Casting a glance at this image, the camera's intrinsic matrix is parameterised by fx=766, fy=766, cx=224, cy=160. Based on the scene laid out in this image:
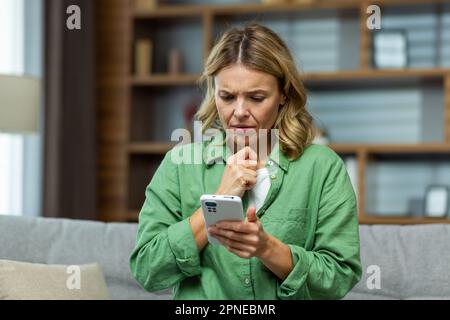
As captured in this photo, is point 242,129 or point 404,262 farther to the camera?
point 404,262

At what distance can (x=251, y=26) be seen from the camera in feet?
4.90

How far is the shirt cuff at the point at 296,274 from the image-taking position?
133cm

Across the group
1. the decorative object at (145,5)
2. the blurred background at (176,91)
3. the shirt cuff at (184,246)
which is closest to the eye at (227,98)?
the shirt cuff at (184,246)

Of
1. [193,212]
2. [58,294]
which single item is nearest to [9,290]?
[58,294]

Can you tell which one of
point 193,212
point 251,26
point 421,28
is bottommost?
point 193,212

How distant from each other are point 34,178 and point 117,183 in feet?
1.83

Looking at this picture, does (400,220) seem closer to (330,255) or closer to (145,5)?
(145,5)

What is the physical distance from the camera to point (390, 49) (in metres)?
4.10

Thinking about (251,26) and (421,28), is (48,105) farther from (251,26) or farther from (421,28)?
(251,26)

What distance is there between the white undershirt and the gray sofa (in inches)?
29.4

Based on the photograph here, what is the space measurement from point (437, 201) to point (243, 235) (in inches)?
119

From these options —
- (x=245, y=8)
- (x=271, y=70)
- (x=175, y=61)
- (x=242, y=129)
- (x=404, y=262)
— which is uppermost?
(x=245, y=8)

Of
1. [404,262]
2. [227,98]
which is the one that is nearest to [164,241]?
[227,98]

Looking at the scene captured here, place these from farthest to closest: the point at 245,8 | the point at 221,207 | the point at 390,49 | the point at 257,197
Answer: the point at 245,8 < the point at 390,49 < the point at 257,197 < the point at 221,207
